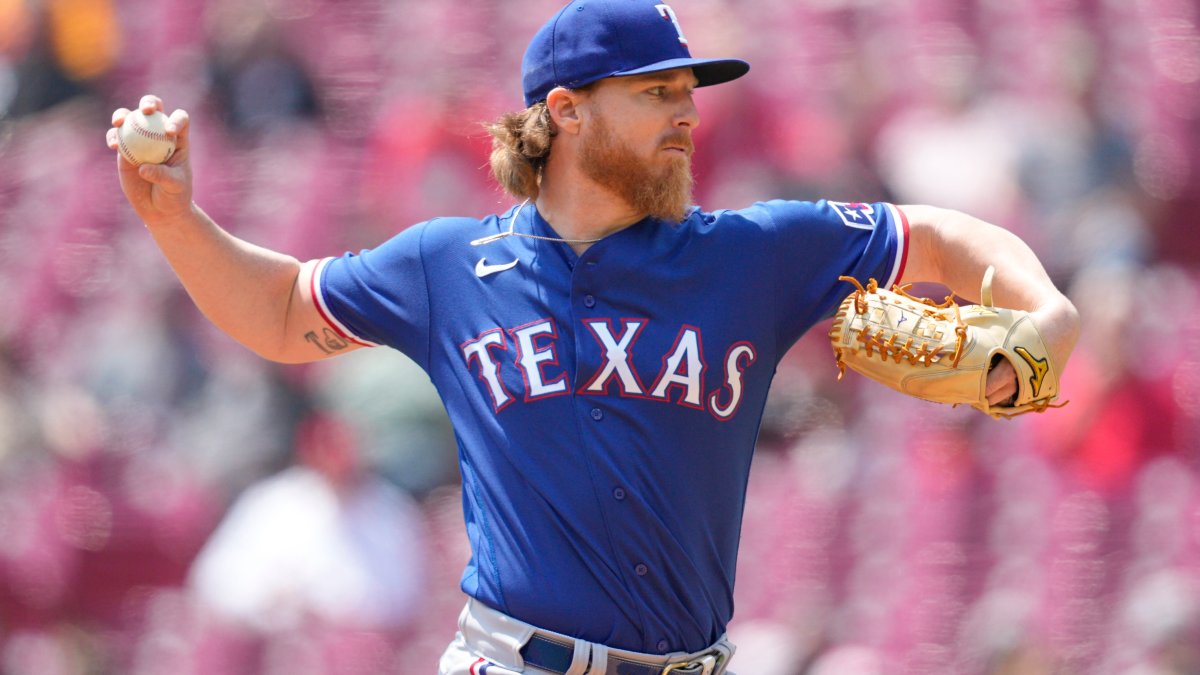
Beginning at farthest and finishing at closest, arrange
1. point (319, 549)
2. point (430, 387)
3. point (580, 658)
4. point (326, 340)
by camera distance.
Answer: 1. point (430, 387)
2. point (319, 549)
3. point (326, 340)
4. point (580, 658)

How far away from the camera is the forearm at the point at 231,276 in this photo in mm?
2578

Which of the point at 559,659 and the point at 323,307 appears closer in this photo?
the point at 559,659

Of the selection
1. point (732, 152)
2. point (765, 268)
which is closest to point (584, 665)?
point (765, 268)

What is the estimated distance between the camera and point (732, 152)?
181 inches

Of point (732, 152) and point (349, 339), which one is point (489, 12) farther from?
point (349, 339)

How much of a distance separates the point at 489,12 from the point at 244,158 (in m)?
1.02

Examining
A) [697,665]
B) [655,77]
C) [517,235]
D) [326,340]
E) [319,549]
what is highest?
[655,77]

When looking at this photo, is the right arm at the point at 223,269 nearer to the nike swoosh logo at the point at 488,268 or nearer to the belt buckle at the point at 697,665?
the nike swoosh logo at the point at 488,268

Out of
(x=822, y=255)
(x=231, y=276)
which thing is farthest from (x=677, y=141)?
(x=231, y=276)

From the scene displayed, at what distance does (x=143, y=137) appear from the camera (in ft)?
8.06

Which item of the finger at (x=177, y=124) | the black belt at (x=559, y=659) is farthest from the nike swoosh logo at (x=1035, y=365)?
the finger at (x=177, y=124)

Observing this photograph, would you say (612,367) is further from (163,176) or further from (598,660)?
(163,176)

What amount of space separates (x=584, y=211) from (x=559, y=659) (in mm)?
823

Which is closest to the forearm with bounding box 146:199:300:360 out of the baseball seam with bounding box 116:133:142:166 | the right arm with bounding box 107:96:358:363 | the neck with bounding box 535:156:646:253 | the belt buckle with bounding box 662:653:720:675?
the right arm with bounding box 107:96:358:363
